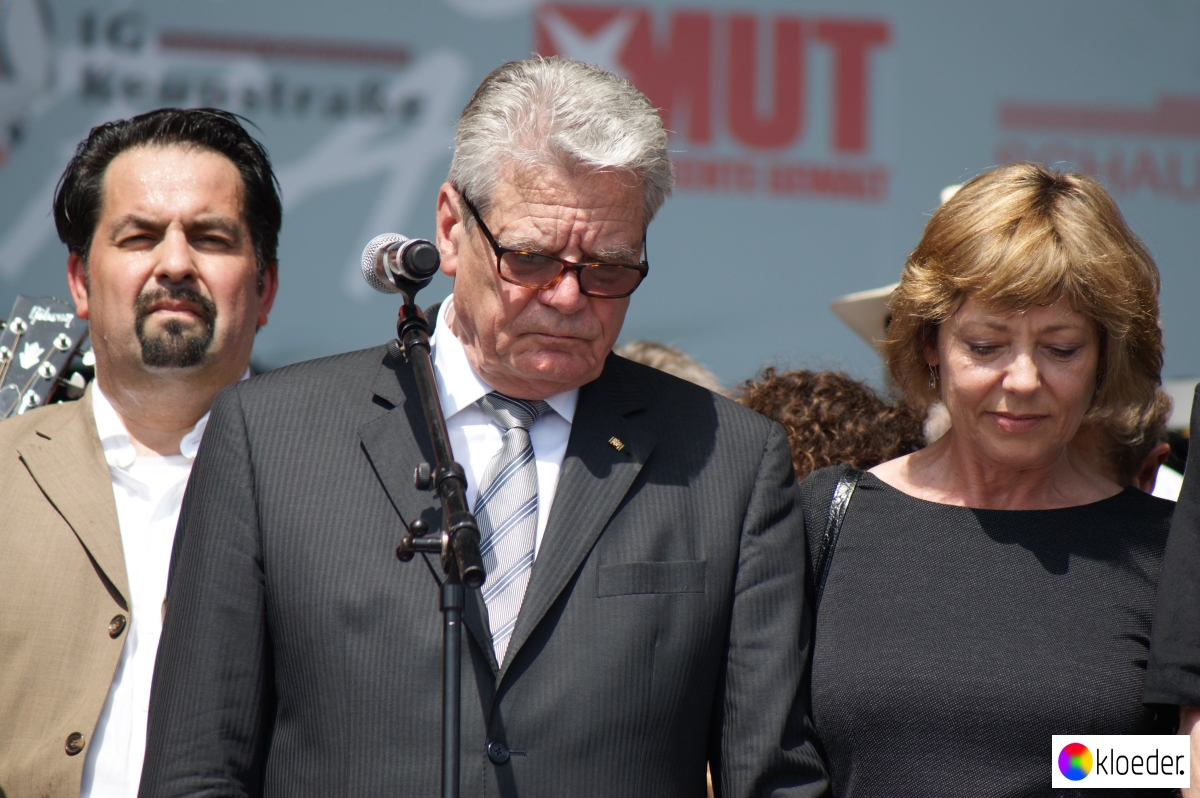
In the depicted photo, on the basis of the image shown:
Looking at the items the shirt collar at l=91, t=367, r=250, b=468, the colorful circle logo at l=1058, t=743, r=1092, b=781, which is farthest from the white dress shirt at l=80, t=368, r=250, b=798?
the colorful circle logo at l=1058, t=743, r=1092, b=781

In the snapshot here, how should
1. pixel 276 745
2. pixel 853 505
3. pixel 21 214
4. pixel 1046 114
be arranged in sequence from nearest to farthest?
pixel 276 745
pixel 853 505
pixel 21 214
pixel 1046 114

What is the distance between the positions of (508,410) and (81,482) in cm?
110

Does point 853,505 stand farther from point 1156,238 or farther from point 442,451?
point 1156,238

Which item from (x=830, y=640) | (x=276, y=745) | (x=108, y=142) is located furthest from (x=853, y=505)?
(x=108, y=142)

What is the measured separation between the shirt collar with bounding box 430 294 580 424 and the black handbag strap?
1.86 ft

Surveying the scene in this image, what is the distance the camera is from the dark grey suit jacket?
2.01 m

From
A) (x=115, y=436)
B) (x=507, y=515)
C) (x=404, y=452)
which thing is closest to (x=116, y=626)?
(x=115, y=436)

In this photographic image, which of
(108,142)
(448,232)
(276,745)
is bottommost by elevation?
(276,745)

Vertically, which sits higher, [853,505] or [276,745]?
[853,505]

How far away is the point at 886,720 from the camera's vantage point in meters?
2.21

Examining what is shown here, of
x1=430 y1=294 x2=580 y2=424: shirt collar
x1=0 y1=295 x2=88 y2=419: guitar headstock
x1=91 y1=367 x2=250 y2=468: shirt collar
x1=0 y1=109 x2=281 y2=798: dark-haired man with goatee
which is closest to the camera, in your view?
x1=430 y1=294 x2=580 y2=424: shirt collar

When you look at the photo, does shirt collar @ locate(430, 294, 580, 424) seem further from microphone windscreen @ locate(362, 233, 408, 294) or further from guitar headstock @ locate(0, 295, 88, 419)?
guitar headstock @ locate(0, 295, 88, 419)

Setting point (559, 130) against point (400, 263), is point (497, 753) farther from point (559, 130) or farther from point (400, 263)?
point (559, 130)

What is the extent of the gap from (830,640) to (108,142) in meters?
2.15
